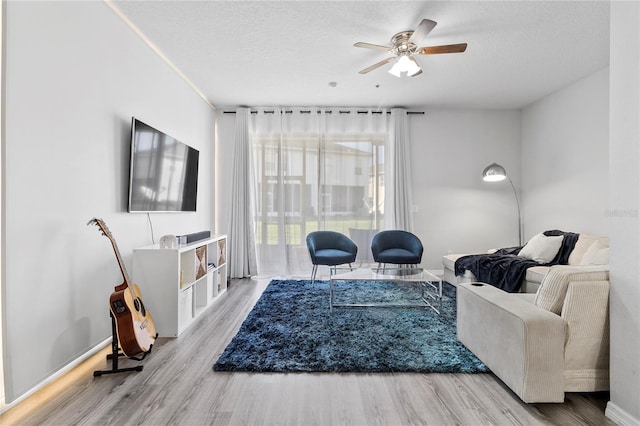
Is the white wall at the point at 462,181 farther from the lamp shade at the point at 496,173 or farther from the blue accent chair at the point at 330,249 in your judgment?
the blue accent chair at the point at 330,249

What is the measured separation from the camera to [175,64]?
3582 mm

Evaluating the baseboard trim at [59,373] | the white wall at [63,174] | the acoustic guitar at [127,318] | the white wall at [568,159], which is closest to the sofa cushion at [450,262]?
the white wall at [568,159]

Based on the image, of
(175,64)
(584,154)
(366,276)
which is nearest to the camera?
(366,276)

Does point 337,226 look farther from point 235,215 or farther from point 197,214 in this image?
point 197,214

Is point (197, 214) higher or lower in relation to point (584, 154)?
lower

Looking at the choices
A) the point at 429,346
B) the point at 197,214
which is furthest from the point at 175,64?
the point at 429,346

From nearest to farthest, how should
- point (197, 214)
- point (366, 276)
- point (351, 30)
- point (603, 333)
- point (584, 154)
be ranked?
1. point (603, 333)
2. point (351, 30)
3. point (366, 276)
4. point (584, 154)
5. point (197, 214)

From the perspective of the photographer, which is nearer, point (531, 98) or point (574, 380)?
point (574, 380)

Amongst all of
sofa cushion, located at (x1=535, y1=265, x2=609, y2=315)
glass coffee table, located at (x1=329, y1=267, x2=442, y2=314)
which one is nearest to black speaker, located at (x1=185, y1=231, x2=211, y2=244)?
glass coffee table, located at (x1=329, y1=267, x2=442, y2=314)

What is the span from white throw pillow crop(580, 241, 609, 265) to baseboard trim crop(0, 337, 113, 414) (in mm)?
Answer: 4477

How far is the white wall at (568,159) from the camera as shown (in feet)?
12.3

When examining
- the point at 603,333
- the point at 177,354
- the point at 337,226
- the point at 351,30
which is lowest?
the point at 177,354

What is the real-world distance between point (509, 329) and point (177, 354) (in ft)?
7.53

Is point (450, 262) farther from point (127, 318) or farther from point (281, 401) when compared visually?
point (127, 318)
